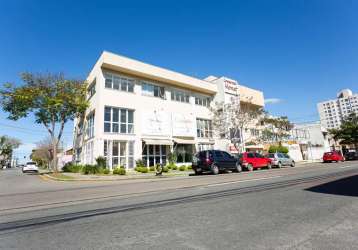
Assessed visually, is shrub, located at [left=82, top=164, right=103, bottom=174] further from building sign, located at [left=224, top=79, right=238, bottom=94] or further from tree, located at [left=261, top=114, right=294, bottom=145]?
tree, located at [left=261, top=114, right=294, bottom=145]

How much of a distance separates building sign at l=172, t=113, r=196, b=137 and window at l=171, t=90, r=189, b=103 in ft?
8.28

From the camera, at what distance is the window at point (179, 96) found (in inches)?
1215

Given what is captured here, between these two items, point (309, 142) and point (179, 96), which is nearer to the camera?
point (179, 96)

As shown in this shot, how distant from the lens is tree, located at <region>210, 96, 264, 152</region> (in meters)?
31.1

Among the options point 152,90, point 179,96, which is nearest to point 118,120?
point 152,90

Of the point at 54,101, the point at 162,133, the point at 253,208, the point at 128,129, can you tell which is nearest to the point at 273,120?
the point at 162,133

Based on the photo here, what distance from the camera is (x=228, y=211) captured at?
5336 mm

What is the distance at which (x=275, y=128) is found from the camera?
38969 mm

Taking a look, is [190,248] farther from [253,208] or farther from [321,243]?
[253,208]

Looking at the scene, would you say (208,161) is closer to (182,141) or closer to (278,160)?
(182,141)

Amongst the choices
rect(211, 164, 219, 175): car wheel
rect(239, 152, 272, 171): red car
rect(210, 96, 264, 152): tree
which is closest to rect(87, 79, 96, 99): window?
rect(210, 96, 264, 152): tree

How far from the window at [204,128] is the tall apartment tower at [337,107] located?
2242 inches

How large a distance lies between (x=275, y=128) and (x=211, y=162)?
2518 centimetres

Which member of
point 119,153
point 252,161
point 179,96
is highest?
point 179,96
